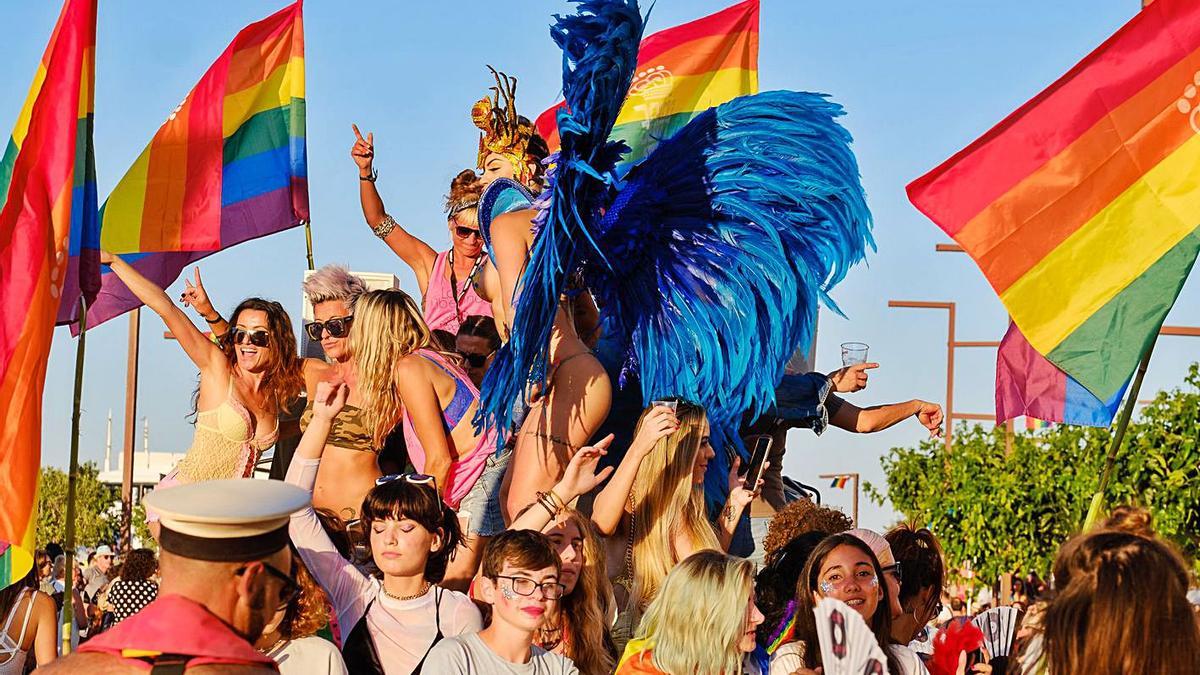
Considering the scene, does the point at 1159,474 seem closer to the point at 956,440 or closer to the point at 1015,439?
the point at 1015,439

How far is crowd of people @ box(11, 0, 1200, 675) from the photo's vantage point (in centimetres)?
457

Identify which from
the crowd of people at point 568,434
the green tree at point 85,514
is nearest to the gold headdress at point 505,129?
the crowd of people at point 568,434

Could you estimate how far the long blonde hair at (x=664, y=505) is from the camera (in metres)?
5.52

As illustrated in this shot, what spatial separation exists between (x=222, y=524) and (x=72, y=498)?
3.34 metres

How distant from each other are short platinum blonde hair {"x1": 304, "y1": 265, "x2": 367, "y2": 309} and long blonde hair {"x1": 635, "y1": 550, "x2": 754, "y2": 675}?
7.92 ft

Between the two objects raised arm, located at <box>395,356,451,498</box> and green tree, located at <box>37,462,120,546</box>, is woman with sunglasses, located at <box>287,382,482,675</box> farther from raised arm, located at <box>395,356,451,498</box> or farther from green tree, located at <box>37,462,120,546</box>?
green tree, located at <box>37,462,120,546</box>

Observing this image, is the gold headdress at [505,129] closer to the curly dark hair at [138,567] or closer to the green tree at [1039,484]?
the curly dark hair at [138,567]

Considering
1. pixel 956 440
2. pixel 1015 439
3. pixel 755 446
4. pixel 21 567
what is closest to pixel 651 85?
pixel 755 446

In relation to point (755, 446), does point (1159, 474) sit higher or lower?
lower

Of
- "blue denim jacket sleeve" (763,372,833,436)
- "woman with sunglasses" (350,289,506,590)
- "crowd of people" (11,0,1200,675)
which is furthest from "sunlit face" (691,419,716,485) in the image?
"woman with sunglasses" (350,289,506,590)

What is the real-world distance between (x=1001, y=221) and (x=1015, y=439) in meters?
29.3

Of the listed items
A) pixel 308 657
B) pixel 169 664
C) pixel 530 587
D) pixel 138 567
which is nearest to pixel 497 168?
pixel 530 587

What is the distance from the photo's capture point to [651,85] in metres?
10.1

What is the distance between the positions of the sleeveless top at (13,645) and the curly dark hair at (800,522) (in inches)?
115
